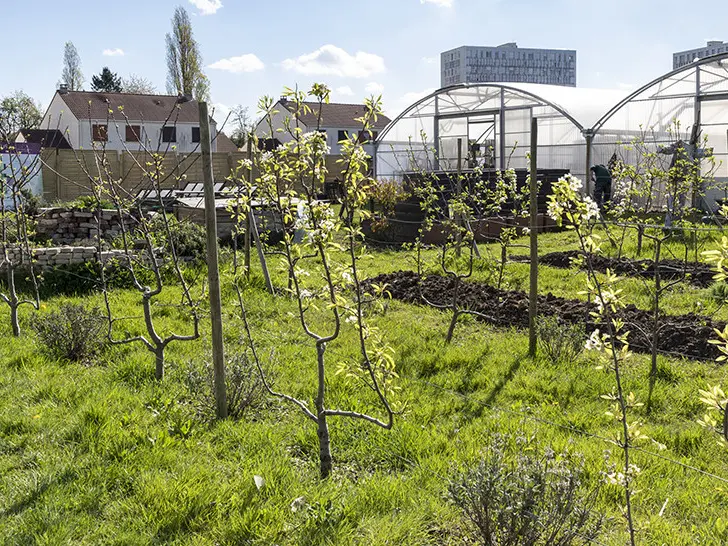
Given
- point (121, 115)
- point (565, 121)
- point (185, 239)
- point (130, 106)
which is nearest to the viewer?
point (185, 239)

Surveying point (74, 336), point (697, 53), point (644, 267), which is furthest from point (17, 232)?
point (697, 53)

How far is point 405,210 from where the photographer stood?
15.1 metres

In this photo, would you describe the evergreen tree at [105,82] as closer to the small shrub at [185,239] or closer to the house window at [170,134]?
the house window at [170,134]

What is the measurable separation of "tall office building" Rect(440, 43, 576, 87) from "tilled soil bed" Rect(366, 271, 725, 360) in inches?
5215

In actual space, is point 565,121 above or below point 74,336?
above

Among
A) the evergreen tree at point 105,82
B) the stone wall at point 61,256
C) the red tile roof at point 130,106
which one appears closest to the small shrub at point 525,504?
the stone wall at point 61,256

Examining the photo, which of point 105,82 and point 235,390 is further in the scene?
point 105,82

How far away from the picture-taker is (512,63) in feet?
454

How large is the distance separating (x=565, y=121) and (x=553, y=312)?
13354 mm

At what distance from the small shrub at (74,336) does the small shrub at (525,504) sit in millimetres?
4294

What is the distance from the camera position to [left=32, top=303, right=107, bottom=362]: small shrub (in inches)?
242

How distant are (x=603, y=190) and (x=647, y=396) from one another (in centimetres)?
1397

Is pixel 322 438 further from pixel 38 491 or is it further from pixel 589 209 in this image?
pixel 589 209

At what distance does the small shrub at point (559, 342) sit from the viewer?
6.02m
